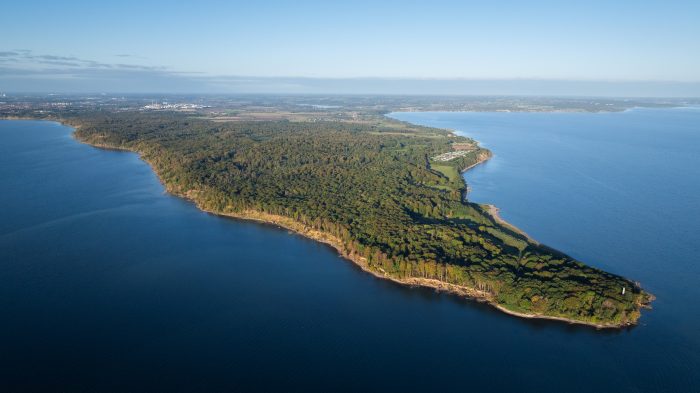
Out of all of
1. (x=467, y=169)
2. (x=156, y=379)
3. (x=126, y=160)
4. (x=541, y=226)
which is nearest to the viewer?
(x=156, y=379)

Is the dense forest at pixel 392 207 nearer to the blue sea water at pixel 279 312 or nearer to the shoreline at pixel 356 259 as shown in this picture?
the shoreline at pixel 356 259

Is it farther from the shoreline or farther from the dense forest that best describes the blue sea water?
the dense forest

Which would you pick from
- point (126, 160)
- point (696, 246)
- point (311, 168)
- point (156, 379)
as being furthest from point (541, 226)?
point (126, 160)

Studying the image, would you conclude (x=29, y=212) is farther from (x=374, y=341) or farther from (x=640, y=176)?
(x=640, y=176)

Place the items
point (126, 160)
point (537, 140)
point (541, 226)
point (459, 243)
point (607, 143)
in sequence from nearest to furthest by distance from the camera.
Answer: point (459, 243)
point (541, 226)
point (126, 160)
point (607, 143)
point (537, 140)

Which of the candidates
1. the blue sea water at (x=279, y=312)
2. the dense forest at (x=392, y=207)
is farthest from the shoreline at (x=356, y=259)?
the blue sea water at (x=279, y=312)

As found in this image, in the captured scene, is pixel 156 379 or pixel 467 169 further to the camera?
pixel 467 169

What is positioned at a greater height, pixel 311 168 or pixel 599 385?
pixel 311 168

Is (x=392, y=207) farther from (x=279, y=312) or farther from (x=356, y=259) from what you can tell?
(x=279, y=312)
